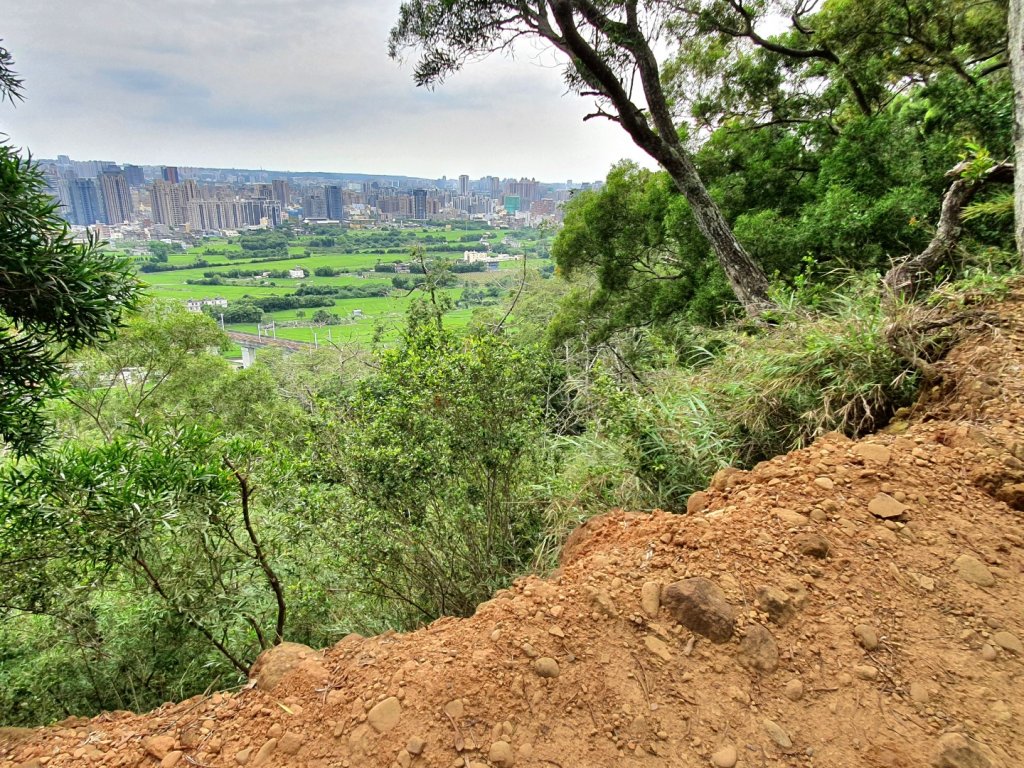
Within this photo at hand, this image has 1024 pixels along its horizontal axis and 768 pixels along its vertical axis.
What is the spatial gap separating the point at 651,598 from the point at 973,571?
1.16 m

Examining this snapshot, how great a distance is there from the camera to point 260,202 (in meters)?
62.3

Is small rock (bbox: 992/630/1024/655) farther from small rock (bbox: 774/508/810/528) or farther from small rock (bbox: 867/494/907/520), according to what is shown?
small rock (bbox: 774/508/810/528)

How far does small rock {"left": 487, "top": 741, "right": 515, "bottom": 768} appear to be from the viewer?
1.47 metres

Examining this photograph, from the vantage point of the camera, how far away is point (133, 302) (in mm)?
3150

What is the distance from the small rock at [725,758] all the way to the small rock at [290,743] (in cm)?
126

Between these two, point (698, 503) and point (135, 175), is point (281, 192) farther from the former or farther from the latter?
point (698, 503)

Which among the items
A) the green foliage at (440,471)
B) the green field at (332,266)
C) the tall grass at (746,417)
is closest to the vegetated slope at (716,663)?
the tall grass at (746,417)

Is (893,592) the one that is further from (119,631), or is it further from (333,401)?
(119,631)

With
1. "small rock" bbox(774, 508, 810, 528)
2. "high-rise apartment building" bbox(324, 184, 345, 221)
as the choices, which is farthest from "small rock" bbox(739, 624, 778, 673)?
"high-rise apartment building" bbox(324, 184, 345, 221)

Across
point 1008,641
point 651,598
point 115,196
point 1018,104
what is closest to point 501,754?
point 651,598

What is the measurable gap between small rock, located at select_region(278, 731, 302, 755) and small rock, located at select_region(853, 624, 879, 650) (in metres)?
1.86

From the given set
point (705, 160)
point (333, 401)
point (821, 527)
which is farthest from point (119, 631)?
point (705, 160)

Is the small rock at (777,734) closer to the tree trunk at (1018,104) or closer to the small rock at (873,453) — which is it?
the small rock at (873,453)

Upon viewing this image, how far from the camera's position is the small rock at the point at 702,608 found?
176 centimetres
